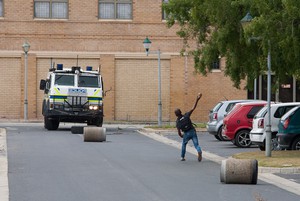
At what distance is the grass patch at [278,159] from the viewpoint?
23516 millimetres

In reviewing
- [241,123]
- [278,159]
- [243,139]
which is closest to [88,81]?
[243,139]

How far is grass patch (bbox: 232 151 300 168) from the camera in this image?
23.5 m

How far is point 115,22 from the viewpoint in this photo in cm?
5725

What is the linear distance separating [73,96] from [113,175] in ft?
68.5

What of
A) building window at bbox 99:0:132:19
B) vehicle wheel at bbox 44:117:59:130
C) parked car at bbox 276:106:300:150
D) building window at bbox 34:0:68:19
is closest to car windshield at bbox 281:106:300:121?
parked car at bbox 276:106:300:150

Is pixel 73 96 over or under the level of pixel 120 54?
under

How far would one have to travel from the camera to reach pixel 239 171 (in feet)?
61.9

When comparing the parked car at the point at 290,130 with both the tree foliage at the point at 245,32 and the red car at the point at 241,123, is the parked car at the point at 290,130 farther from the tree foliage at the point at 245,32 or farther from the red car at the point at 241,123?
the red car at the point at 241,123

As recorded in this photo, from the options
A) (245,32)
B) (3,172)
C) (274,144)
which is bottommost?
(3,172)

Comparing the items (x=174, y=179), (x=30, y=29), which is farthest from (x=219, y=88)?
(x=174, y=179)

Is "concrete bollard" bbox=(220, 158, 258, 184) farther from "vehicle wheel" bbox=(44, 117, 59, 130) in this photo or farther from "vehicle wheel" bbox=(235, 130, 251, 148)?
"vehicle wheel" bbox=(44, 117, 59, 130)

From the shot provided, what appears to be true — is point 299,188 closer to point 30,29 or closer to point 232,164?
point 232,164

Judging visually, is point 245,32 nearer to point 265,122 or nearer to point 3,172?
point 265,122

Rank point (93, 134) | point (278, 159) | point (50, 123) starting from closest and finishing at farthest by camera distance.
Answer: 1. point (278, 159)
2. point (93, 134)
3. point (50, 123)
